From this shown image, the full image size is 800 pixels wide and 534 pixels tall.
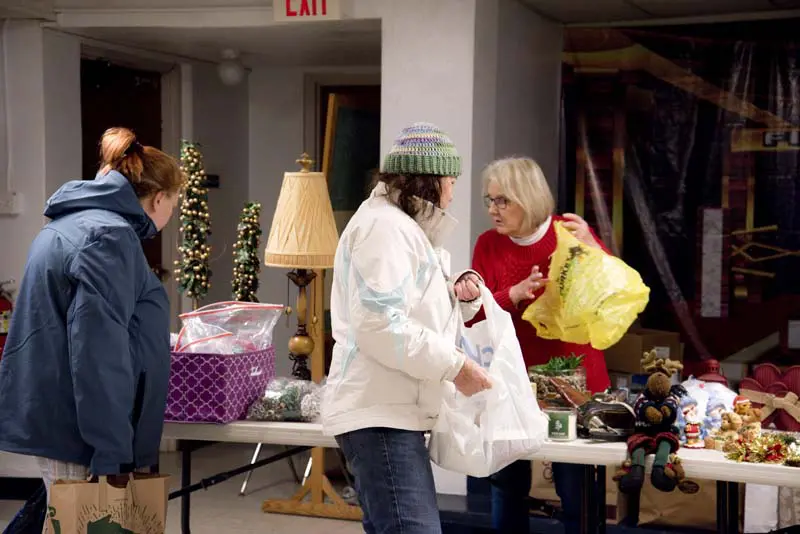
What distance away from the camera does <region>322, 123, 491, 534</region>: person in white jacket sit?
2533mm

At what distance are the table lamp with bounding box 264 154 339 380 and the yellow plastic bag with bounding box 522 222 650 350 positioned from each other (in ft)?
3.32

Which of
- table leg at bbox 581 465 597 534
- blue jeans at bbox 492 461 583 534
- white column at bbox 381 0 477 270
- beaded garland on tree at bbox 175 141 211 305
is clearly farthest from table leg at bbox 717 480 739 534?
beaded garland on tree at bbox 175 141 211 305

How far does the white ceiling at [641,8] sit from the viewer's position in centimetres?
507

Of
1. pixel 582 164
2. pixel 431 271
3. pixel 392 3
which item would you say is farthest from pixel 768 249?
pixel 431 271

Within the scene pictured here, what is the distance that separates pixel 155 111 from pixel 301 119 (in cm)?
82

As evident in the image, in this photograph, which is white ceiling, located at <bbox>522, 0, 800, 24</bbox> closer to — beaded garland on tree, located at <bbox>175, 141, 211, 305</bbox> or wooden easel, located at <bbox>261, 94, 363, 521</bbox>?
wooden easel, located at <bbox>261, 94, 363, 521</bbox>

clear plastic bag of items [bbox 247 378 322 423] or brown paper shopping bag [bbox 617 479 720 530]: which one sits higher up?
clear plastic bag of items [bbox 247 378 322 423]

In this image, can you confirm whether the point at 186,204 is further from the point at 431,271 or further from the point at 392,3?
the point at 431,271

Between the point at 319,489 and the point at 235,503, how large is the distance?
0.48m

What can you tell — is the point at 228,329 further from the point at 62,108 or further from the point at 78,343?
the point at 62,108

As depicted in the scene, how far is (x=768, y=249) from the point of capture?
5.33 m

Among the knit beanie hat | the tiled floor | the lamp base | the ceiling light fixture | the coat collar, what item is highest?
the ceiling light fixture

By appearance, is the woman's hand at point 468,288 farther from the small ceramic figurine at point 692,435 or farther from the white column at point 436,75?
the white column at point 436,75

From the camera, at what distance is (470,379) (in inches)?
105
